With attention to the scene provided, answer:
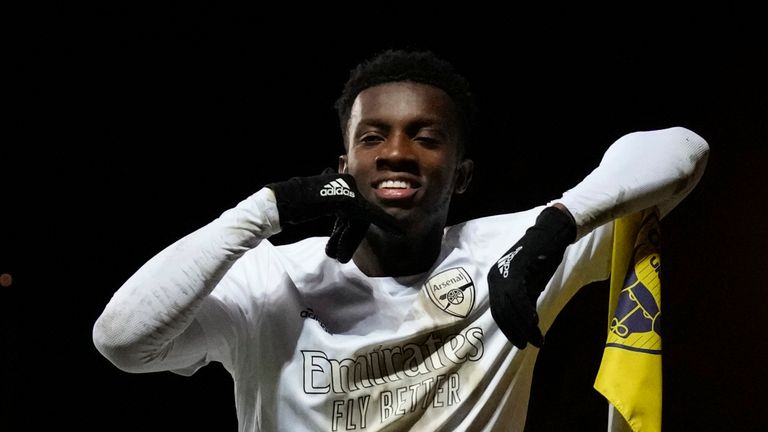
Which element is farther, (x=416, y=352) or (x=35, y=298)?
(x=35, y=298)

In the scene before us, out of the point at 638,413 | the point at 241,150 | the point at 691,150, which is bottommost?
the point at 638,413

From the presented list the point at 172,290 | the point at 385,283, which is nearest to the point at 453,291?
the point at 385,283

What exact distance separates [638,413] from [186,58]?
155 centimetres

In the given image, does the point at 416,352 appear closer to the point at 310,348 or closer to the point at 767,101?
the point at 310,348

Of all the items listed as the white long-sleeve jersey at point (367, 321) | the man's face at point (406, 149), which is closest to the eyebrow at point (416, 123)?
the man's face at point (406, 149)

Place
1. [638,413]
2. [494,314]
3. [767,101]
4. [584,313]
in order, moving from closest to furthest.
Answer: [494,314] → [638,413] → [767,101] → [584,313]

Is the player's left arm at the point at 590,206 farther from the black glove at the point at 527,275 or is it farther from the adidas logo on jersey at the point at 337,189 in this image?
the adidas logo on jersey at the point at 337,189

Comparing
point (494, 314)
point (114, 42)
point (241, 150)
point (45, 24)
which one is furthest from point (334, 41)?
point (494, 314)

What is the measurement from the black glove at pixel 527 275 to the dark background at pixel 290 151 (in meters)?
1.10

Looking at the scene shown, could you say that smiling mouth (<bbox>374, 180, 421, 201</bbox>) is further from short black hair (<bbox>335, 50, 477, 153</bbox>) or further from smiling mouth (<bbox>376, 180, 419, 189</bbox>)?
short black hair (<bbox>335, 50, 477, 153</bbox>)

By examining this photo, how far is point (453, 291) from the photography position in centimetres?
134

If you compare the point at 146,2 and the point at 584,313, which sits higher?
the point at 146,2

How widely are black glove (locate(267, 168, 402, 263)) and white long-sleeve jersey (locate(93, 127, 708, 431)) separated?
27 mm

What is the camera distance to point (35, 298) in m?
2.19
